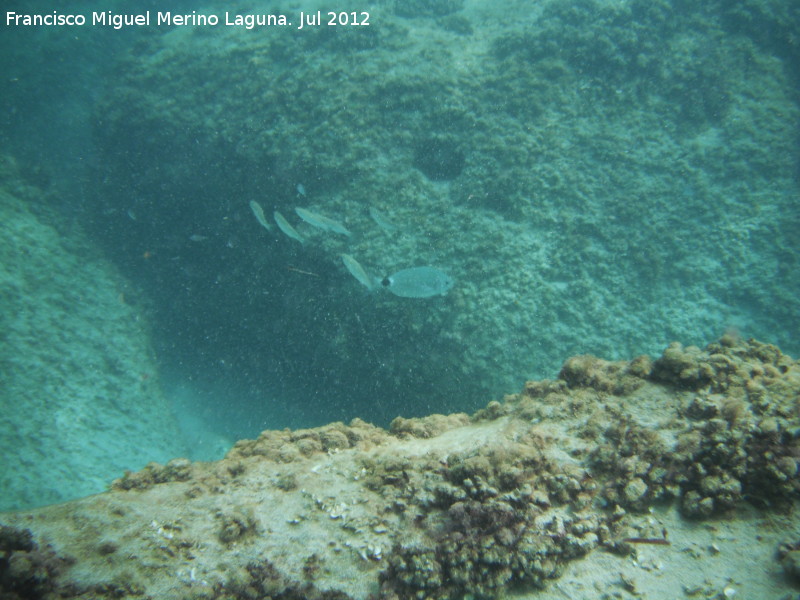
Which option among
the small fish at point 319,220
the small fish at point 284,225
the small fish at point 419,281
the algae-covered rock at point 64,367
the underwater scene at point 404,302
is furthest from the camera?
the algae-covered rock at point 64,367

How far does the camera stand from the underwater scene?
162 centimetres

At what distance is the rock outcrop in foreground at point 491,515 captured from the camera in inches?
58.6

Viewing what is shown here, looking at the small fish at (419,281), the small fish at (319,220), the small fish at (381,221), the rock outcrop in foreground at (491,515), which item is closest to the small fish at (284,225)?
the small fish at (319,220)

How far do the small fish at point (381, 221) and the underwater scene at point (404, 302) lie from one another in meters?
0.10

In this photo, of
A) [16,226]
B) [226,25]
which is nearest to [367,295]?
[16,226]

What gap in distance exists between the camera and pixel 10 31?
9586mm

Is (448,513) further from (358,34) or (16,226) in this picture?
(16,226)

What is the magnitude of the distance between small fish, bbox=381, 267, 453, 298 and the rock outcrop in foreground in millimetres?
2125

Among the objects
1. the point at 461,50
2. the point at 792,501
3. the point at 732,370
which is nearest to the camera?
the point at 792,501

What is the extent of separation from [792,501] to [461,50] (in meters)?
7.68

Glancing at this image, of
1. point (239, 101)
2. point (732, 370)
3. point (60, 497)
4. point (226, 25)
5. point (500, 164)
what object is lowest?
point (60, 497)

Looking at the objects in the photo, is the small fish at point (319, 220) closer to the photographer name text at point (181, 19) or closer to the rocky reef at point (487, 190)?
the rocky reef at point (487, 190)

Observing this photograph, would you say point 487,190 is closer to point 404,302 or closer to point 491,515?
point 404,302

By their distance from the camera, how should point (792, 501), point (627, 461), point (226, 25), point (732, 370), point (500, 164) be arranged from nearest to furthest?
point (792, 501)
point (627, 461)
point (732, 370)
point (500, 164)
point (226, 25)
